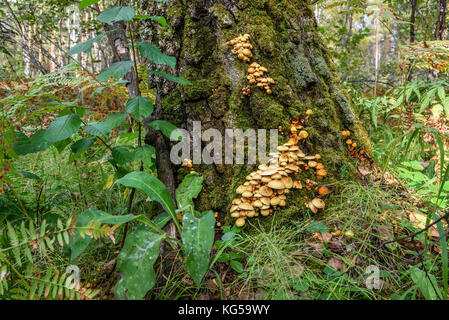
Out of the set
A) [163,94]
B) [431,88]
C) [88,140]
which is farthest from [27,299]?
[431,88]

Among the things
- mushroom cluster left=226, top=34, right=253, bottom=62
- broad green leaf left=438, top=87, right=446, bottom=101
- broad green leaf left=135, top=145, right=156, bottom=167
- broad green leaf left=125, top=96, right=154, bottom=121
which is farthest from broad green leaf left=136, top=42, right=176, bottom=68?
broad green leaf left=438, top=87, right=446, bottom=101

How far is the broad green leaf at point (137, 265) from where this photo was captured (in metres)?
1.24

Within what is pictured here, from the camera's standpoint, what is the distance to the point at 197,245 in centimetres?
138

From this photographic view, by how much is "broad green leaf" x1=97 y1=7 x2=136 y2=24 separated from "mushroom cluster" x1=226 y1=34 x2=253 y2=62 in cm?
92

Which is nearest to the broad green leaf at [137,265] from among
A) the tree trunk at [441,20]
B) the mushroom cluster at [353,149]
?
the mushroom cluster at [353,149]

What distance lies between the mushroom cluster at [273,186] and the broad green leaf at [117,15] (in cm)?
126

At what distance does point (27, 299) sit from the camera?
122 cm

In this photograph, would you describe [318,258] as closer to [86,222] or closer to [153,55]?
[86,222]

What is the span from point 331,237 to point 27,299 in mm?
1752

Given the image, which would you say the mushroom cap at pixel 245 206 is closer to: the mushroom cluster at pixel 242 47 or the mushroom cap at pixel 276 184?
the mushroom cap at pixel 276 184

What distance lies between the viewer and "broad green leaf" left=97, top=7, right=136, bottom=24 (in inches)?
54.3

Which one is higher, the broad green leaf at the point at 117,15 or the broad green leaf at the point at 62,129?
the broad green leaf at the point at 117,15

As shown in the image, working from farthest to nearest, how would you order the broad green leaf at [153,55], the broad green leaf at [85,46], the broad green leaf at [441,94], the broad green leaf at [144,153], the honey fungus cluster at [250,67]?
the broad green leaf at [441,94] → the honey fungus cluster at [250,67] → the broad green leaf at [144,153] → the broad green leaf at [153,55] → the broad green leaf at [85,46]

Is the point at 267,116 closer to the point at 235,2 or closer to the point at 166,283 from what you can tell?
the point at 235,2
